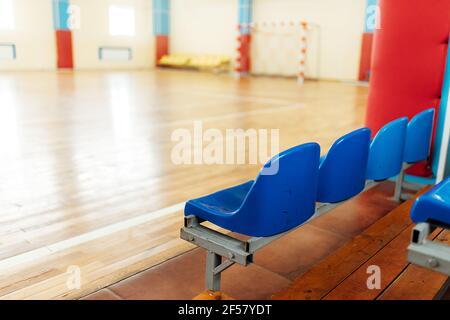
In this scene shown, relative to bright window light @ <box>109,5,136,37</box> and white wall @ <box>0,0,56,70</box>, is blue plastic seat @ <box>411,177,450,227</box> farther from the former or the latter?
bright window light @ <box>109,5,136,37</box>

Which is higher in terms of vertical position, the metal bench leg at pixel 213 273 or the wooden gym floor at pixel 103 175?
the metal bench leg at pixel 213 273

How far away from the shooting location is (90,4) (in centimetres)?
1570

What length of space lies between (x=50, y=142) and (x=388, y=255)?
155 inches

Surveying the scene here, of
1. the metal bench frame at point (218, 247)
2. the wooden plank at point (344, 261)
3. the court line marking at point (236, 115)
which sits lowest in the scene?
the court line marking at point (236, 115)

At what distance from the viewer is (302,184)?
70.2 inches

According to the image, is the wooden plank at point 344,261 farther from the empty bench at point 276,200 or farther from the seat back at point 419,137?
the seat back at point 419,137

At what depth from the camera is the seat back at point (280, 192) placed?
5.38 ft

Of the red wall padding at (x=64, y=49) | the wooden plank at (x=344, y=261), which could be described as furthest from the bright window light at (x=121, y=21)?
the wooden plank at (x=344, y=261)

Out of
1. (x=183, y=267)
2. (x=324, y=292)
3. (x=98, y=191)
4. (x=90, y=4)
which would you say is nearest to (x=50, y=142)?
(x=98, y=191)

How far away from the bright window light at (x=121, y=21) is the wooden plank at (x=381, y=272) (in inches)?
625

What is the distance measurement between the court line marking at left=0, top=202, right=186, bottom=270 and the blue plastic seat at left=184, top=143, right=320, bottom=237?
901mm

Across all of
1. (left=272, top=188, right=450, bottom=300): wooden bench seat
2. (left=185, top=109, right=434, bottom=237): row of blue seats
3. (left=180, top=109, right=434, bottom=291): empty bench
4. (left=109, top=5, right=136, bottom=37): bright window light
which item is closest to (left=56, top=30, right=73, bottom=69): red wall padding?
(left=109, top=5, right=136, bottom=37): bright window light

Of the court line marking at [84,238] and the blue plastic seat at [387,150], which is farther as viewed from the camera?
the blue plastic seat at [387,150]

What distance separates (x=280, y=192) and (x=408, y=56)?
223 centimetres
